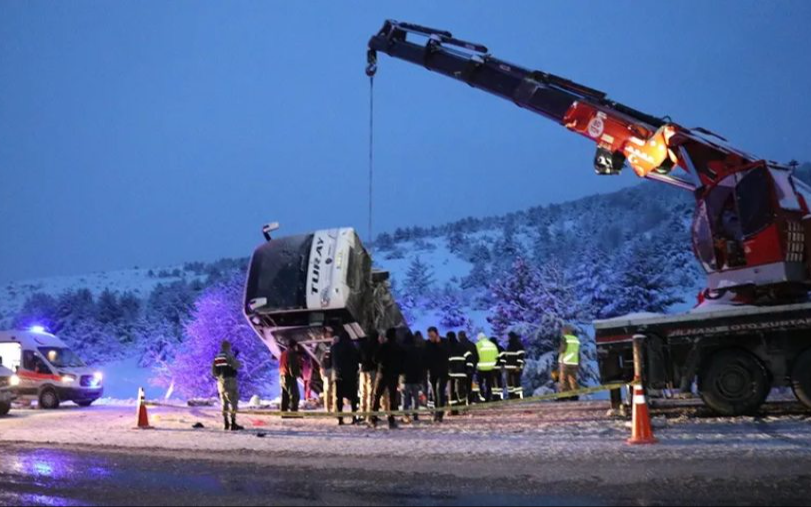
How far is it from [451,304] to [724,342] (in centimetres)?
4369

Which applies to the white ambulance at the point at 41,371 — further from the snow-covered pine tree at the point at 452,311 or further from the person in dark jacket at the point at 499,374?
the snow-covered pine tree at the point at 452,311

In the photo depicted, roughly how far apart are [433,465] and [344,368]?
5.94 m

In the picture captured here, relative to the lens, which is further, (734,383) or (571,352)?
(571,352)

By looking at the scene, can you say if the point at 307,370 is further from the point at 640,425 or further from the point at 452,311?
the point at 452,311

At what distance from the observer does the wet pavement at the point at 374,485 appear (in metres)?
5.86

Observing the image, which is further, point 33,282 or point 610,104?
point 33,282

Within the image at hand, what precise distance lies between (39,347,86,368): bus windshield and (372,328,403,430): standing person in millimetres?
13963

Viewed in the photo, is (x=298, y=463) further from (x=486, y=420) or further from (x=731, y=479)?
(x=486, y=420)

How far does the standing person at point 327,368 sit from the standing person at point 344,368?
520 millimetres

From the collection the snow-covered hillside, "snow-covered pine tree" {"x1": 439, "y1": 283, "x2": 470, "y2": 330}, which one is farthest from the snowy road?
"snow-covered pine tree" {"x1": 439, "y1": 283, "x2": 470, "y2": 330}

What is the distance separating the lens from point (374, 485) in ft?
21.9

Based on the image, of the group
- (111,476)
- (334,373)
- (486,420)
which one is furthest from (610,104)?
(111,476)

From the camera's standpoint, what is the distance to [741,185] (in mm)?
11008

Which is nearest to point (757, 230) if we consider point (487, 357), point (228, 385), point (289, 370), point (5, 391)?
point (487, 357)
